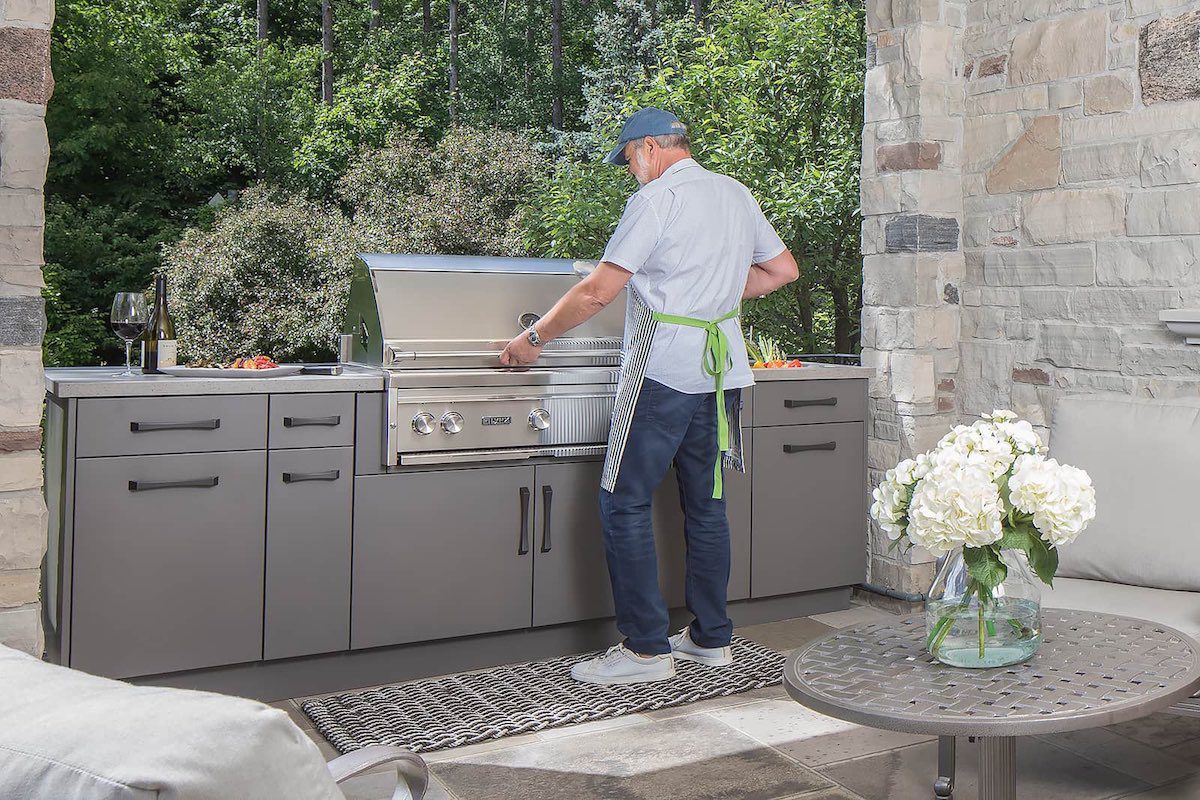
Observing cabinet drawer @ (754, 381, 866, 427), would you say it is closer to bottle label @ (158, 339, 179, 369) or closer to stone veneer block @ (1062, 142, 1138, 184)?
stone veneer block @ (1062, 142, 1138, 184)

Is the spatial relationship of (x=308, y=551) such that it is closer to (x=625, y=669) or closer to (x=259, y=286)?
(x=625, y=669)

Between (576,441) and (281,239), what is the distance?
7.53m

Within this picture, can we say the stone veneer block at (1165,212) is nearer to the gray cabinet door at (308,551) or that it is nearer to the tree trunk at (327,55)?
the gray cabinet door at (308,551)

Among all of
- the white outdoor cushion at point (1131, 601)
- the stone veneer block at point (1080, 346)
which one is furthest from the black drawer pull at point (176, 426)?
the stone veneer block at point (1080, 346)

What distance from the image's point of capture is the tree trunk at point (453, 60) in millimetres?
11648

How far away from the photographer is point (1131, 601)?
2684mm

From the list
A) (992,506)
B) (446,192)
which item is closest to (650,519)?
(992,506)

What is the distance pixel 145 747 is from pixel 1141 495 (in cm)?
282

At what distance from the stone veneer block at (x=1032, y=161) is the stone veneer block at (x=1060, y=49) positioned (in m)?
0.16

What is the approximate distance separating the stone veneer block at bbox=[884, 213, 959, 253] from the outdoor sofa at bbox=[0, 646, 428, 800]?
369 centimetres

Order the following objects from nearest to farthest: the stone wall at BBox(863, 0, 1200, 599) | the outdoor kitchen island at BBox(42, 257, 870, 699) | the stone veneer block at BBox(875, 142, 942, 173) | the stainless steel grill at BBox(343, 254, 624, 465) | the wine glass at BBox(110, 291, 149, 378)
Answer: the outdoor kitchen island at BBox(42, 257, 870, 699)
the wine glass at BBox(110, 291, 149, 378)
the stainless steel grill at BBox(343, 254, 624, 465)
the stone wall at BBox(863, 0, 1200, 599)
the stone veneer block at BBox(875, 142, 942, 173)

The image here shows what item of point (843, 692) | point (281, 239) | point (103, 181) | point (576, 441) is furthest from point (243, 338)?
point (843, 692)

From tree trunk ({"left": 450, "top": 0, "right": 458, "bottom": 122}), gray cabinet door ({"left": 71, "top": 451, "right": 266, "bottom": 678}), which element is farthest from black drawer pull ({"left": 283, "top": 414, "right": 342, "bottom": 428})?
tree trunk ({"left": 450, "top": 0, "right": 458, "bottom": 122})

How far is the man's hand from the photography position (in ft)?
10.8
